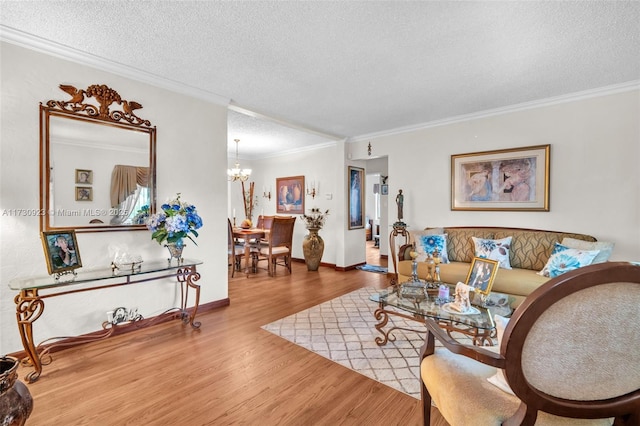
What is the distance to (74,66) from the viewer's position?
2584mm

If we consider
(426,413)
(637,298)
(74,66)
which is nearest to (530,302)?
(637,298)

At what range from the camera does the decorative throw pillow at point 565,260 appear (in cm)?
299

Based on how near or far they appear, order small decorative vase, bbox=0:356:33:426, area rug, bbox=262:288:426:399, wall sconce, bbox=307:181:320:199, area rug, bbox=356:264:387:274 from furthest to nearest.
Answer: wall sconce, bbox=307:181:320:199, area rug, bbox=356:264:387:274, area rug, bbox=262:288:426:399, small decorative vase, bbox=0:356:33:426

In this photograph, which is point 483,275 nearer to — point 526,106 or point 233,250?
point 526,106

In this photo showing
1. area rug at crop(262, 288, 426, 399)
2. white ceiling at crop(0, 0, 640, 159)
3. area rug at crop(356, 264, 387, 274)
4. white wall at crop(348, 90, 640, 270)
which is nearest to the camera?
white ceiling at crop(0, 0, 640, 159)

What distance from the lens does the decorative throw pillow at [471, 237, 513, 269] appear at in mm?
3602

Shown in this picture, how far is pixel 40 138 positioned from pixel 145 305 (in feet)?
5.76

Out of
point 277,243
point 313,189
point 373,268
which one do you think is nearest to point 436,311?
point 277,243

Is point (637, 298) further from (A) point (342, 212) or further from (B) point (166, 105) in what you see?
(A) point (342, 212)

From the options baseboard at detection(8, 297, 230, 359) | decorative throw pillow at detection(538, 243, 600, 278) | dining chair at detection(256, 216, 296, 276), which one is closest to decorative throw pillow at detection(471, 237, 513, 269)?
decorative throw pillow at detection(538, 243, 600, 278)

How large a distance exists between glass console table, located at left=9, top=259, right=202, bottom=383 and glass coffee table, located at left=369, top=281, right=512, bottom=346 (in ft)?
6.46

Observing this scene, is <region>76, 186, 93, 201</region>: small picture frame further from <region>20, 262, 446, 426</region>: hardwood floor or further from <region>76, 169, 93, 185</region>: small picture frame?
<region>20, 262, 446, 426</region>: hardwood floor

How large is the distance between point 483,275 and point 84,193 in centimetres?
354

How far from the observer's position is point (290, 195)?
6719 millimetres
